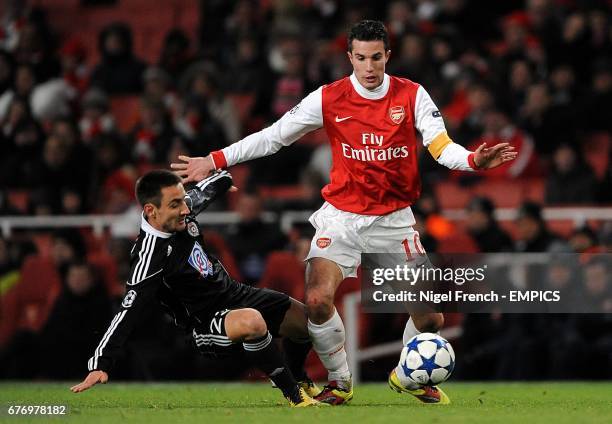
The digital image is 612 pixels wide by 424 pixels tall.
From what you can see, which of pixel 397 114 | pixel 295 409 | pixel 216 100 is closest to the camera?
pixel 295 409

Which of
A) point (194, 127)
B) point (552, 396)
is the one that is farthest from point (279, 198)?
point (552, 396)

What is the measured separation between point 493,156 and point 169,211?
6.54 ft

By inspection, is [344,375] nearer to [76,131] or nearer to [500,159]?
[500,159]

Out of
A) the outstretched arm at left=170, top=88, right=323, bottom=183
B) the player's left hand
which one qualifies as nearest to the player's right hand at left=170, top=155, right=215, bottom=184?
the outstretched arm at left=170, top=88, right=323, bottom=183

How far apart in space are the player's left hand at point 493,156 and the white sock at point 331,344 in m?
1.41

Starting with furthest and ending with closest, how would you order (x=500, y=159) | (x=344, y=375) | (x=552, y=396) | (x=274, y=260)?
(x=274, y=260)
(x=552, y=396)
(x=344, y=375)
(x=500, y=159)

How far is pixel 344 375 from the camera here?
8695 millimetres

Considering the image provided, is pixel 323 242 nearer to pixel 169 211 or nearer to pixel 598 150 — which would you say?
pixel 169 211

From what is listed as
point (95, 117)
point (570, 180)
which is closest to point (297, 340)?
point (570, 180)

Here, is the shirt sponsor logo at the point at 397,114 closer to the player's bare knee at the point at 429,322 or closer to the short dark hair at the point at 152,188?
the player's bare knee at the point at 429,322

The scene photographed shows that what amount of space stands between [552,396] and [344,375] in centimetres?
202

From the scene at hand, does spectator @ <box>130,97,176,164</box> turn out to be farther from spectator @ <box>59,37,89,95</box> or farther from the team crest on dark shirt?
A: the team crest on dark shirt

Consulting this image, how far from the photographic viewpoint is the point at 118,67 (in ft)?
58.5

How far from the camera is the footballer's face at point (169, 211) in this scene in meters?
8.18
